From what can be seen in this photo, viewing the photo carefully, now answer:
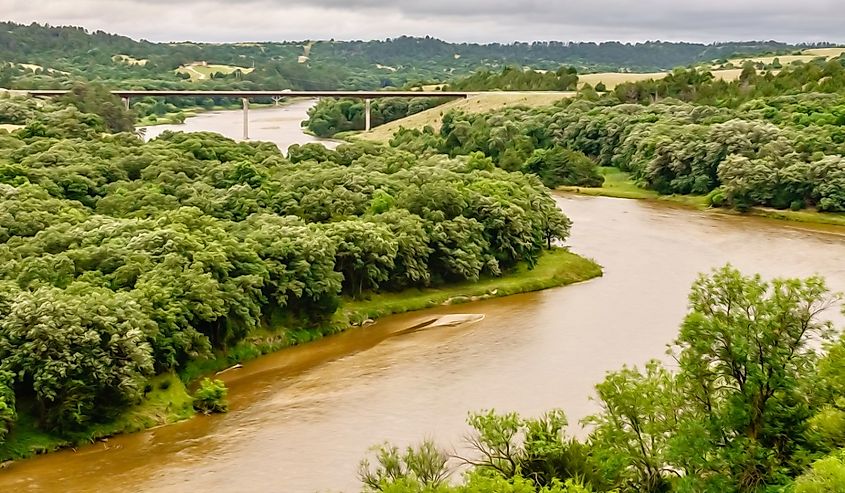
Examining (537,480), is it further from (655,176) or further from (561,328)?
(655,176)

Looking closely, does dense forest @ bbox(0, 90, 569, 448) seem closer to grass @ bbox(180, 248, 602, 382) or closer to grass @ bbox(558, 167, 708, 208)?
grass @ bbox(180, 248, 602, 382)

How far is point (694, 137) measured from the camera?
84.6 metres

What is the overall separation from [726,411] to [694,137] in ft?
222

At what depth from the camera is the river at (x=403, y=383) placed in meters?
28.8

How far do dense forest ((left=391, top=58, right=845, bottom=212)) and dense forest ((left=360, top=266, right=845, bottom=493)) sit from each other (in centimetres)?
5453

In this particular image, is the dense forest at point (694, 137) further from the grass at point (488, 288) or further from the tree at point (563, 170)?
the grass at point (488, 288)

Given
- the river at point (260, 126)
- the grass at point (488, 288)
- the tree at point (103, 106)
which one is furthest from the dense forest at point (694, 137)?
the tree at point (103, 106)

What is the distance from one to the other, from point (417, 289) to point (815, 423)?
31192mm

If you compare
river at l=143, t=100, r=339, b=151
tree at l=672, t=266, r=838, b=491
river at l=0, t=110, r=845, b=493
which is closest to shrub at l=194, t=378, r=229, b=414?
river at l=0, t=110, r=845, b=493

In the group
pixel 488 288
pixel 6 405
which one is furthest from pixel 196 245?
pixel 488 288

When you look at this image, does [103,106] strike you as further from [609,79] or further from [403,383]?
[609,79]

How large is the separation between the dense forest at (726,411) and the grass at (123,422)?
12839mm

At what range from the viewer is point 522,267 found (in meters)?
53.6

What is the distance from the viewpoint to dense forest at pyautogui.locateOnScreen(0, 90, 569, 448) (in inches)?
1203
